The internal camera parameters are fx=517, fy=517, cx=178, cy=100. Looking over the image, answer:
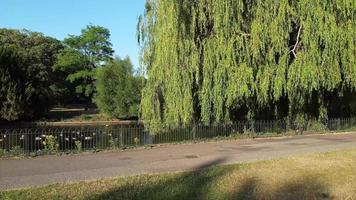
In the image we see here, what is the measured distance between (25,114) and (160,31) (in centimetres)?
4088

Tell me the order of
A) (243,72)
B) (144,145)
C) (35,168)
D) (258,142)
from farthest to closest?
(243,72), (258,142), (144,145), (35,168)

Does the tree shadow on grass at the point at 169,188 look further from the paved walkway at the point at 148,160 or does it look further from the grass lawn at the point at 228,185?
the paved walkway at the point at 148,160

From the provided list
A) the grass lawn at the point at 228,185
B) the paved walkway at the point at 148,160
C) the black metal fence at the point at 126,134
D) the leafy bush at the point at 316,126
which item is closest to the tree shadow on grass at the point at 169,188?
the grass lawn at the point at 228,185

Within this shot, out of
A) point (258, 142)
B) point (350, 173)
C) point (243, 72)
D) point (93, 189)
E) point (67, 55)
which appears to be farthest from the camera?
point (67, 55)

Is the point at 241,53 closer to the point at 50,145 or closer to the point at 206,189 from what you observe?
the point at 50,145

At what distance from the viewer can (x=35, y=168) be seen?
13.1m

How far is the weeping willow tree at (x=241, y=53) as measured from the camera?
21.8m

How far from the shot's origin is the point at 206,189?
9.93 meters

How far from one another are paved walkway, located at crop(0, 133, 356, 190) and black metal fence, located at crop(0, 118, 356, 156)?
1.38 m

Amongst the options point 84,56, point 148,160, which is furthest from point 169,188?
point 84,56

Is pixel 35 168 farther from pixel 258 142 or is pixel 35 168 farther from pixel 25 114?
pixel 25 114

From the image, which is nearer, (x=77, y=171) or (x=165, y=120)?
(x=77, y=171)

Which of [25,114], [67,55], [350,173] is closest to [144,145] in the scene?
[350,173]

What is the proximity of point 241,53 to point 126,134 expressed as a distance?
19.7ft
